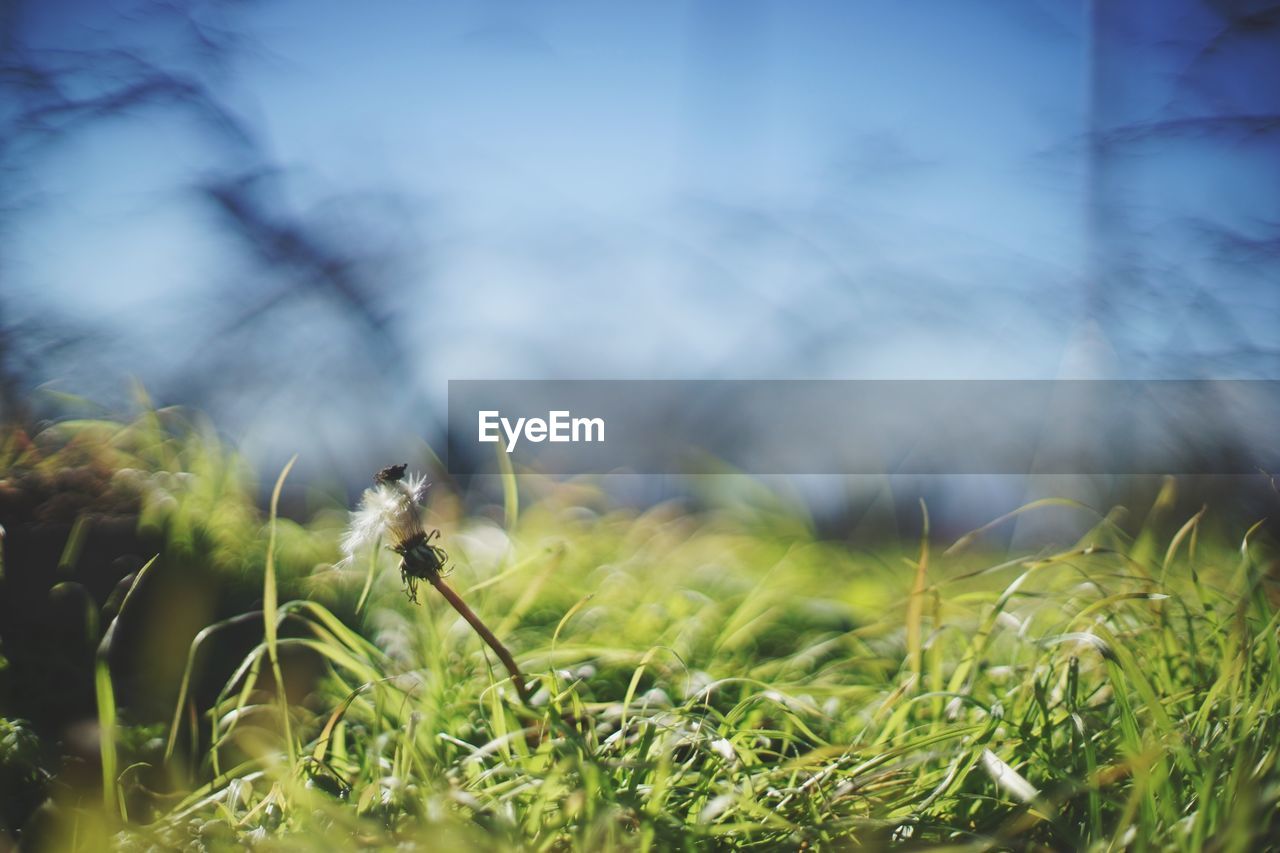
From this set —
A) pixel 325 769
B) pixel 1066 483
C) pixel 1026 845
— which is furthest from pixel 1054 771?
pixel 1066 483

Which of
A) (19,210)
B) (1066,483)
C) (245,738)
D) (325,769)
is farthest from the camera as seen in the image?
(1066,483)

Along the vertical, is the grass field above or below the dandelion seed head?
below

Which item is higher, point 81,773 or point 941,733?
point 941,733

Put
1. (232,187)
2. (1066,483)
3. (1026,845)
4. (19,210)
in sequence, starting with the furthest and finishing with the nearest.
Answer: (232,187) < (1066,483) < (19,210) < (1026,845)

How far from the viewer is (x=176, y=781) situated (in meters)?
0.64

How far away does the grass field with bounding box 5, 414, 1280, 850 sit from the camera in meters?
0.50

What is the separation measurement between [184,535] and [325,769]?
40 centimetres

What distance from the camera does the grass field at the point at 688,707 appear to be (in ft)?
1.64

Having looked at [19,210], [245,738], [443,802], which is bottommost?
[245,738]

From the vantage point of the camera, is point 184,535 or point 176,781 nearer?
point 176,781

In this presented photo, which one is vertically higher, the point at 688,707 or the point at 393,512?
the point at 393,512

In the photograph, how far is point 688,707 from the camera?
562mm

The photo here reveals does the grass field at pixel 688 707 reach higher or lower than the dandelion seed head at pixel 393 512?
lower

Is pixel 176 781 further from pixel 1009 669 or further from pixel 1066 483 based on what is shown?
pixel 1066 483
